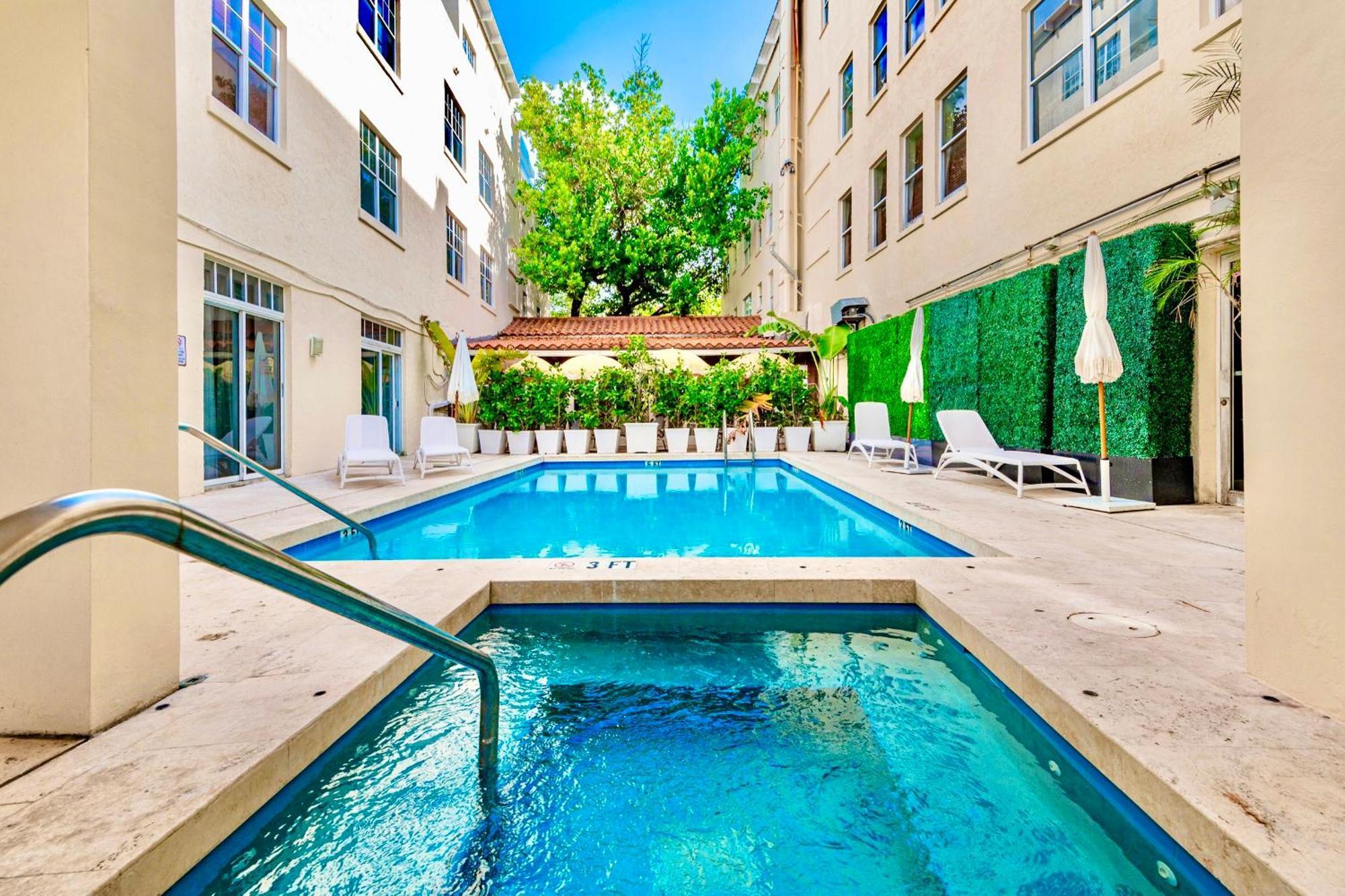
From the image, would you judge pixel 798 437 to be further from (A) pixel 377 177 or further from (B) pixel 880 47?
(A) pixel 377 177

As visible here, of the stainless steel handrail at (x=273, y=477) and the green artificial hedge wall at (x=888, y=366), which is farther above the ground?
the green artificial hedge wall at (x=888, y=366)

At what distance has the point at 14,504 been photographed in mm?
1861

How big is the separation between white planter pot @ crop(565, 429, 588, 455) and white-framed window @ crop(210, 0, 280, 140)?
8125 mm

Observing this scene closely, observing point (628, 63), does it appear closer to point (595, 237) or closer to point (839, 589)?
point (595, 237)

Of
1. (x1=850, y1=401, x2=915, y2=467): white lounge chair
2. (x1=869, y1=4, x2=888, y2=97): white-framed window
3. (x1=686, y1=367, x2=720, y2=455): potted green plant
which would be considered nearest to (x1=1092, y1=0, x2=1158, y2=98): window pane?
(x1=850, y1=401, x2=915, y2=467): white lounge chair

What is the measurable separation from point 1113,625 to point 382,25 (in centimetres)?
1567

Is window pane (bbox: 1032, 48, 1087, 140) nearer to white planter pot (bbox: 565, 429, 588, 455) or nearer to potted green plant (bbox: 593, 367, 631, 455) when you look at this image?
potted green plant (bbox: 593, 367, 631, 455)

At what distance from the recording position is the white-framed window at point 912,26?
12.1 meters

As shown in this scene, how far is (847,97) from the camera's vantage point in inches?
Answer: 628

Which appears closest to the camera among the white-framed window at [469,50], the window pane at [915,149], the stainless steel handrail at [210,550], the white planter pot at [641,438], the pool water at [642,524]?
the stainless steel handrail at [210,550]

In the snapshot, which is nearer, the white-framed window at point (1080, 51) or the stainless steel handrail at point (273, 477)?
the stainless steel handrail at point (273, 477)

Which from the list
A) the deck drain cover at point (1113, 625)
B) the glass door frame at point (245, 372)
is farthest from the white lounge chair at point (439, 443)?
the deck drain cover at point (1113, 625)

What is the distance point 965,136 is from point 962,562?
9.49m

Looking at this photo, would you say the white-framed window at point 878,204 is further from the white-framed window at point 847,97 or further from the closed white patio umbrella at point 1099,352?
the closed white patio umbrella at point 1099,352
